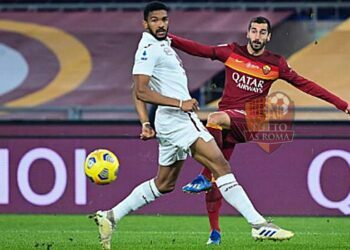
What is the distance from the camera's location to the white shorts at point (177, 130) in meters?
9.34

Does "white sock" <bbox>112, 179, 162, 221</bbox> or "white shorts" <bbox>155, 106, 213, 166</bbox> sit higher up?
"white shorts" <bbox>155, 106, 213, 166</bbox>

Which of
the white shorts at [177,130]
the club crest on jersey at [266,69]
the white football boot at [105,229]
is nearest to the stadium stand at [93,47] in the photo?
→ the club crest on jersey at [266,69]

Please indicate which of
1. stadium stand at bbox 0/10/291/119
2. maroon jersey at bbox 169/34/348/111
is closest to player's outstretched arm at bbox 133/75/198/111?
maroon jersey at bbox 169/34/348/111

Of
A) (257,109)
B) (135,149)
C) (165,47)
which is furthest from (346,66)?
(165,47)

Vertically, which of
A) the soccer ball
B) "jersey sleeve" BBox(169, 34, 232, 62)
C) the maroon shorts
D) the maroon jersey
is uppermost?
"jersey sleeve" BBox(169, 34, 232, 62)

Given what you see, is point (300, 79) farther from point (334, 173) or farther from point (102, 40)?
point (102, 40)

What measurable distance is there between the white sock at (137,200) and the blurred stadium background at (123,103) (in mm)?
2605

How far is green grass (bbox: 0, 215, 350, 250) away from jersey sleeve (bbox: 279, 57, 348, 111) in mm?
1187

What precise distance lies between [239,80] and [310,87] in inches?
27.0

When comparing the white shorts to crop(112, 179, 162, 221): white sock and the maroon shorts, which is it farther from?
the maroon shorts

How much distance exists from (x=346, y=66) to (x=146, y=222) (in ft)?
16.4

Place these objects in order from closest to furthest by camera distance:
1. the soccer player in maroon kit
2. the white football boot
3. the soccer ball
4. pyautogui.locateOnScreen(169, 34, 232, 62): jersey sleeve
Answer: the white football boot
the soccer ball
pyautogui.locateOnScreen(169, 34, 232, 62): jersey sleeve
the soccer player in maroon kit

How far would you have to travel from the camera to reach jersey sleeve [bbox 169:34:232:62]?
400 inches

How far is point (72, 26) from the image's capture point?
64.2 ft
